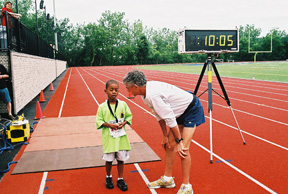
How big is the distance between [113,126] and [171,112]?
0.94 m

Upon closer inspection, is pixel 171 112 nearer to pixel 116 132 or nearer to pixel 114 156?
pixel 116 132

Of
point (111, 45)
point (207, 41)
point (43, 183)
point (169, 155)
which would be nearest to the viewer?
point (169, 155)

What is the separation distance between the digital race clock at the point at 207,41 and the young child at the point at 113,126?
1935mm

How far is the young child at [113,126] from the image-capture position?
3.86 m

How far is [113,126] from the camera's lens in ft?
12.5

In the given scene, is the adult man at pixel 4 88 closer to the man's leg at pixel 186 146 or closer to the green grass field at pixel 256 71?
the man's leg at pixel 186 146

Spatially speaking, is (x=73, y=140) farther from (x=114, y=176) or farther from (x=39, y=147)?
(x=114, y=176)

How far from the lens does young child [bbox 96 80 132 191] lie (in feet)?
12.7

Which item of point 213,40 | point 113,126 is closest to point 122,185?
point 113,126

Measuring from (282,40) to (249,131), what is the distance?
8035cm

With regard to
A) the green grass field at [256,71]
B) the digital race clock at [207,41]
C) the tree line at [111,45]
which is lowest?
the green grass field at [256,71]

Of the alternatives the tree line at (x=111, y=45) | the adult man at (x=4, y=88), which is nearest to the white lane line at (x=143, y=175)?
the adult man at (x=4, y=88)

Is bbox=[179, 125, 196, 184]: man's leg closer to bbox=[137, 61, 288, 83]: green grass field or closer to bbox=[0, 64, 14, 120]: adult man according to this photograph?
bbox=[0, 64, 14, 120]: adult man

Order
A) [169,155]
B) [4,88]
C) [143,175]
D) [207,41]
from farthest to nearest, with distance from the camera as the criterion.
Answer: [4,88] < [207,41] < [143,175] < [169,155]
